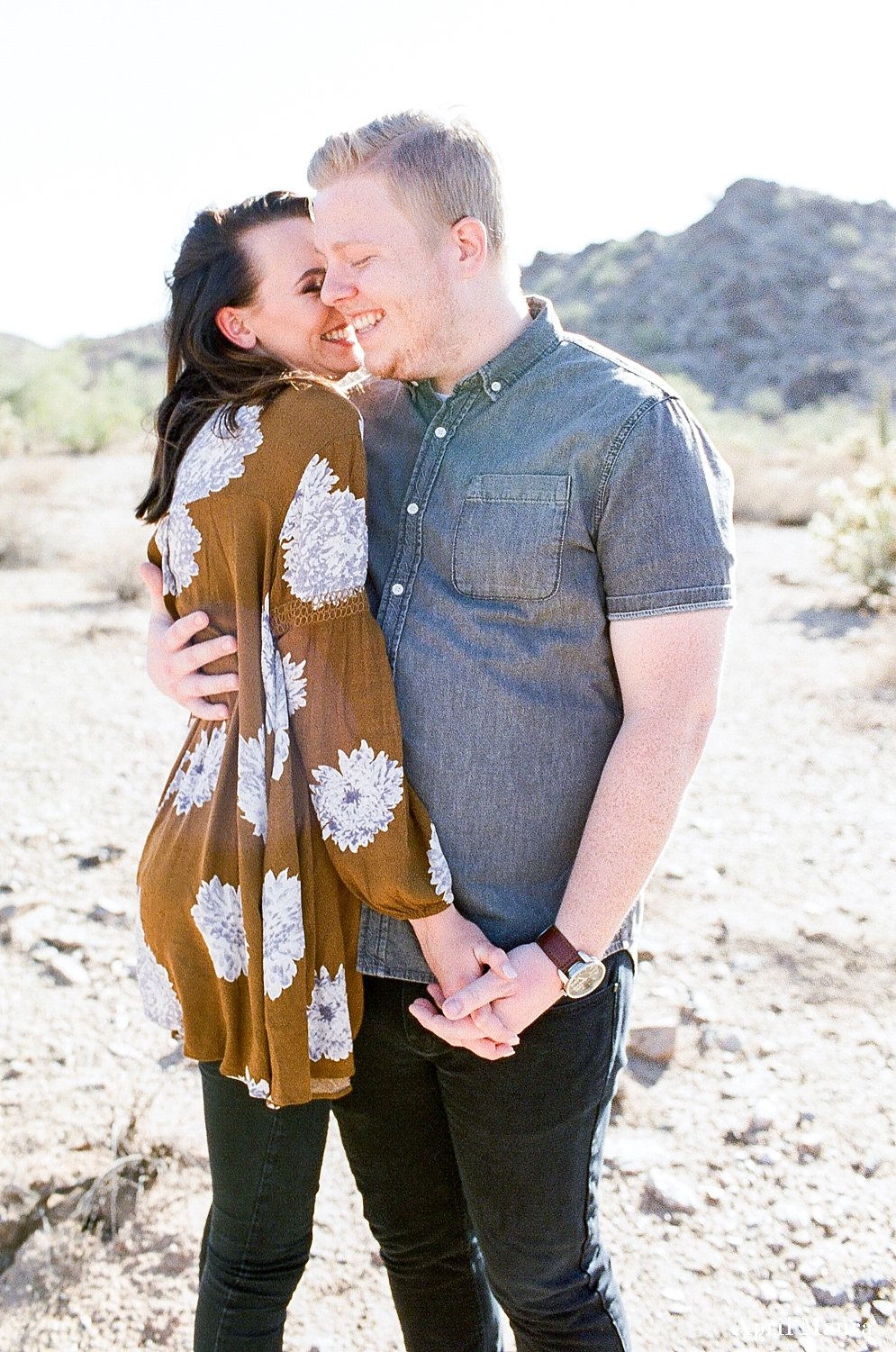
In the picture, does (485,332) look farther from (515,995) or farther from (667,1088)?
(667,1088)

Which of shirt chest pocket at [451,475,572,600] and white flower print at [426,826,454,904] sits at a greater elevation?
shirt chest pocket at [451,475,572,600]

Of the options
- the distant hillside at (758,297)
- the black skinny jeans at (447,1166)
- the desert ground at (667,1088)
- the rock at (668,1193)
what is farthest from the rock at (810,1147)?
the distant hillside at (758,297)

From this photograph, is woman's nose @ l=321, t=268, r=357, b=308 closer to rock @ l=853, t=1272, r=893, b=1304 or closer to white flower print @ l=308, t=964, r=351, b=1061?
white flower print @ l=308, t=964, r=351, b=1061

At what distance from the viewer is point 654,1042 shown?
326 cm

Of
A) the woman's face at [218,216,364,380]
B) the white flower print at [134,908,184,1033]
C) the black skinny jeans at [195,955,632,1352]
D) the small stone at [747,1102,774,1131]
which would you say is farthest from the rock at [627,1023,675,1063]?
the woman's face at [218,216,364,380]

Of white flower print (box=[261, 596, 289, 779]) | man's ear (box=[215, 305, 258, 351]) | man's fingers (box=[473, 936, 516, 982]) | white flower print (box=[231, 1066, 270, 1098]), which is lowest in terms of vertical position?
white flower print (box=[231, 1066, 270, 1098])

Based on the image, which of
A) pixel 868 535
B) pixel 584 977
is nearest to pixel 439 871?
pixel 584 977

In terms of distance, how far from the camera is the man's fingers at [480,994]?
147 centimetres

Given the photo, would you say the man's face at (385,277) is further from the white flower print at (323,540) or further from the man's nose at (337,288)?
the white flower print at (323,540)

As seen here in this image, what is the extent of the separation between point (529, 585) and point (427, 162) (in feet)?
1.98

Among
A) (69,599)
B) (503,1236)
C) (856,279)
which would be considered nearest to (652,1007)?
(503,1236)

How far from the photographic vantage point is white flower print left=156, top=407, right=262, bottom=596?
5.18 feet

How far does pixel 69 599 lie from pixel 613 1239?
839cm

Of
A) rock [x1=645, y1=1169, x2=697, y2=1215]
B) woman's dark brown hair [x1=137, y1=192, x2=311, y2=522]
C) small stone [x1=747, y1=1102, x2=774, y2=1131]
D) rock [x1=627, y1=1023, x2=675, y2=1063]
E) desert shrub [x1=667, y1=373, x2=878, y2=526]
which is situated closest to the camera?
woman's dark brown hair [x1=137, y1=192, x2=311, y2=522]
